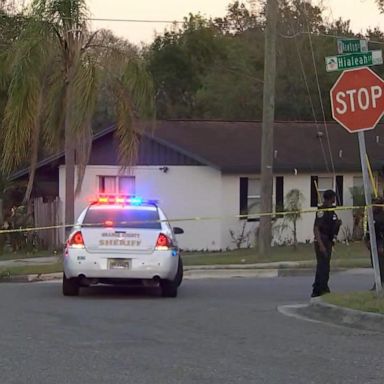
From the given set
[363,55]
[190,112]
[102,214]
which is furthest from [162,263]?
[190,112]

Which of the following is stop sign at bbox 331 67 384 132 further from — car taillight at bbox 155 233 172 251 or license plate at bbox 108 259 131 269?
license plate at bbox 108 259 131 269

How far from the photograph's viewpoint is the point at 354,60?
10922mm

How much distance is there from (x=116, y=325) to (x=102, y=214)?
12.1 ft

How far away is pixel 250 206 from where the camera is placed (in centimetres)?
2664

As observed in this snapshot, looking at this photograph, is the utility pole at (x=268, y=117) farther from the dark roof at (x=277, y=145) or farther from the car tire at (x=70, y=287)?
the car tire at (x=70, y=287)

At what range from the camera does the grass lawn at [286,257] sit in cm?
2077

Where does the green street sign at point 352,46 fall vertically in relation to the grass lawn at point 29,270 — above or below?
above

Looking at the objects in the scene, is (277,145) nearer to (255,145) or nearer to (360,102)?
(255,145)

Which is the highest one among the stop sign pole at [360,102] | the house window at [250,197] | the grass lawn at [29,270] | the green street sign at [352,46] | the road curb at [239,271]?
the green street sign at [352,46]

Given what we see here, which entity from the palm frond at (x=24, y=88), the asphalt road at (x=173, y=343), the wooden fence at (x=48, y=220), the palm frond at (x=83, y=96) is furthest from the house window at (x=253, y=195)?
the asphalt road at (x=173, y=343)

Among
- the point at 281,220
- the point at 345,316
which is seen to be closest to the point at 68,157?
the point at 281,220

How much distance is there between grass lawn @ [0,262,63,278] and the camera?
18141 mm

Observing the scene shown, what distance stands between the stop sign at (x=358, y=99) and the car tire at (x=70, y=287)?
16.9 feet

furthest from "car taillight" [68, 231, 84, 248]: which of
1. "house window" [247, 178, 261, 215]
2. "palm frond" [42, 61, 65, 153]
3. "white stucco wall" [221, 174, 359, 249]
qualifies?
"house window" [247, 178, 261, 215]
